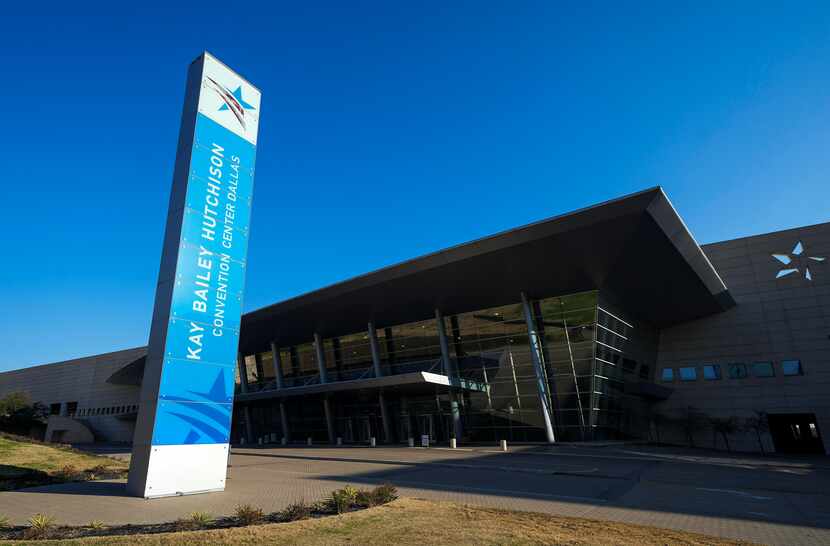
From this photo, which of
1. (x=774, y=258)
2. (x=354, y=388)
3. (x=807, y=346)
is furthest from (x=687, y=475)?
(x=774, y=258)

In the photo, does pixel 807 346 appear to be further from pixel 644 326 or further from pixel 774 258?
pixel 644 326

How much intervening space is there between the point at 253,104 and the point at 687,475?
65.5ft

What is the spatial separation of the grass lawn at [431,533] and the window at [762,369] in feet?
124

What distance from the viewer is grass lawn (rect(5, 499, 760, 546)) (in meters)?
7.41

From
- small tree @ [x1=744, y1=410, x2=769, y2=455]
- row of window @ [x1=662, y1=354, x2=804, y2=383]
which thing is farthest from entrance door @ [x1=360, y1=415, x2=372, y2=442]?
small tree @ [x1=744, y1=410, x2=769, y2=455]

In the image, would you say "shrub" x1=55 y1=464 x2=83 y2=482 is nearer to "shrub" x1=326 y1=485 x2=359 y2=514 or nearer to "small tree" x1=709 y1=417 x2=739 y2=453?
"shrub" x1=326 y1=485 x2=359 y2=514

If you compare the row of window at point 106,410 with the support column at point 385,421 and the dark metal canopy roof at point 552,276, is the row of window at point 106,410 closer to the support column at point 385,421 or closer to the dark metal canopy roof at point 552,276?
the dark metal canopy roof at point 552,276

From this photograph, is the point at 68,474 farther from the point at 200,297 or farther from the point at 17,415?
the point at 17,415

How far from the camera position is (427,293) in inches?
1336

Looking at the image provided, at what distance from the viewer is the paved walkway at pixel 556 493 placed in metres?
9.57

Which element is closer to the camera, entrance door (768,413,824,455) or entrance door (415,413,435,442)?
entrance door (768,413,824,455)

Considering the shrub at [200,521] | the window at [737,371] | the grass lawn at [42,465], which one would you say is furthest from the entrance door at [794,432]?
the grass lawn at [42,465]

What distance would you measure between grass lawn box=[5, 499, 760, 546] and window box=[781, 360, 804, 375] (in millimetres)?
38044

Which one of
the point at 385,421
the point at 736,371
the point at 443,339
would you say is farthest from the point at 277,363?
the point at 736,371
